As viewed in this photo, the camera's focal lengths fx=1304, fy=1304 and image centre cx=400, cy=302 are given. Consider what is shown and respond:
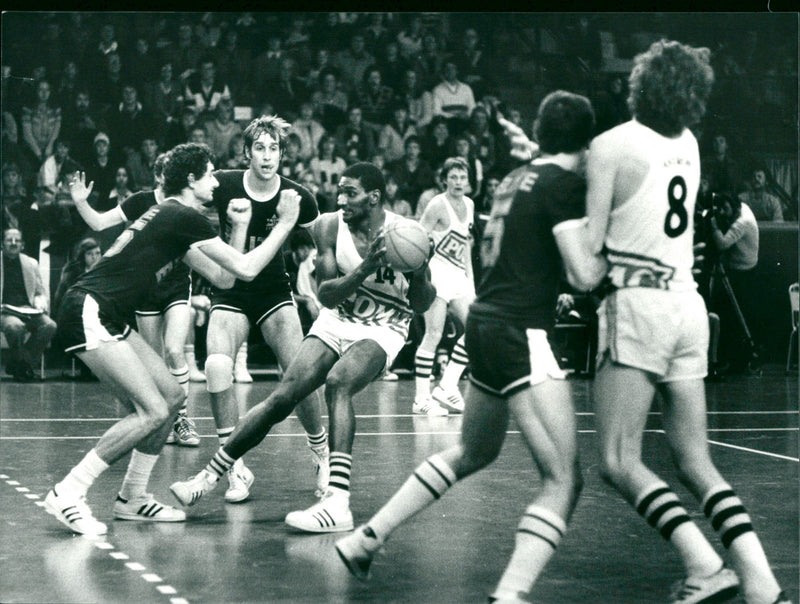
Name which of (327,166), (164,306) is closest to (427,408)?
(164,306)

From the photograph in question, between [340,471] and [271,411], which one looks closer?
[340,471]

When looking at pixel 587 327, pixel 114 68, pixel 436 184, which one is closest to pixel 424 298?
pixel 587 327

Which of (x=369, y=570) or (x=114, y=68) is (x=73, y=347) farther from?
(x=114, y=68)

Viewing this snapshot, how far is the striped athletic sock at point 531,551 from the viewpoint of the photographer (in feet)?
16.4

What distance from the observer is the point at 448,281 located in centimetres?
1297

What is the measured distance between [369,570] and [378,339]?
163 centimetres

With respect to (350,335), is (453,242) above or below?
above

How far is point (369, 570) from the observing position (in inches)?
236

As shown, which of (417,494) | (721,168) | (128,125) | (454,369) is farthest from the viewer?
(721,168)

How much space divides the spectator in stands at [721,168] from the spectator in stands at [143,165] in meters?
7.95

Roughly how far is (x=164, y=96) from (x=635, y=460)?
14695 mm

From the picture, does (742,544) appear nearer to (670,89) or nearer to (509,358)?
(509,358)

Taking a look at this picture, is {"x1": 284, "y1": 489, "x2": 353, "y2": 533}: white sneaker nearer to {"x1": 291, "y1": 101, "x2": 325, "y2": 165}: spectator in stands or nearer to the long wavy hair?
the long wavy hair

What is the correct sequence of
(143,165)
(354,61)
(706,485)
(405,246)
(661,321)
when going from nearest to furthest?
(661,321) → (706,485) → (405,246) → (143,165) → (354,61)
